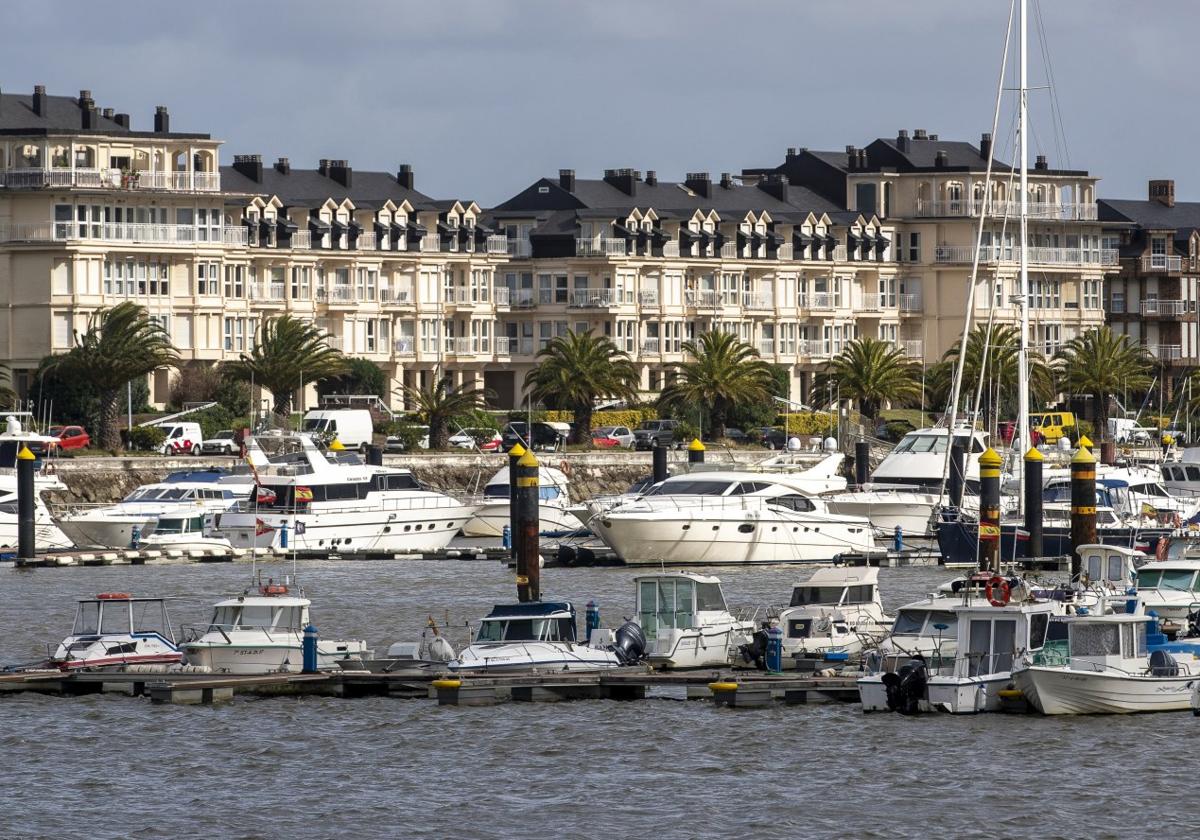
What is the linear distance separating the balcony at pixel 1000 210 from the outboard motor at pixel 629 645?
100765mm

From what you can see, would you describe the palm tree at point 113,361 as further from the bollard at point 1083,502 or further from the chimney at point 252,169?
the bollard at point 1083,502

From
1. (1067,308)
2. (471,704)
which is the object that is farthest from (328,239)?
(471,704)

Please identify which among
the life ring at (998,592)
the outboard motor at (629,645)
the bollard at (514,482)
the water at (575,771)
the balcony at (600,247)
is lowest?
the water at (575,771)

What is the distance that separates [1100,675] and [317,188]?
95809mm

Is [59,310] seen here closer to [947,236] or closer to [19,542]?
[19,542]

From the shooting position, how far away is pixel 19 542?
77.8 m

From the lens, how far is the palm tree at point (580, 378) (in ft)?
372

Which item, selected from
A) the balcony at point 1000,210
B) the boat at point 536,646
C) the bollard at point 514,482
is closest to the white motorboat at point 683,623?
the boat at point 536,646

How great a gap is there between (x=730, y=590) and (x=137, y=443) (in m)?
42.9

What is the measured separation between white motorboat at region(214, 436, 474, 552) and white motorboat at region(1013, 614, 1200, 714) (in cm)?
3623

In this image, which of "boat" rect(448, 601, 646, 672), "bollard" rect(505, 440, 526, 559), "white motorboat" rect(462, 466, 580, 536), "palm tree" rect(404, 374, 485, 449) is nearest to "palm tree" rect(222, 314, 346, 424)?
"palm tree" rect(404, 374, 485, 449)

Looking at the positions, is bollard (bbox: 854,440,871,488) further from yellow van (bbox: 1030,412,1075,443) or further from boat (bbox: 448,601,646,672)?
boat (bbox: 448,601,646,672)

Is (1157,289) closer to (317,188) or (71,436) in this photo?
(317,188)

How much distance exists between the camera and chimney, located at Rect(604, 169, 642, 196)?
146 meters
